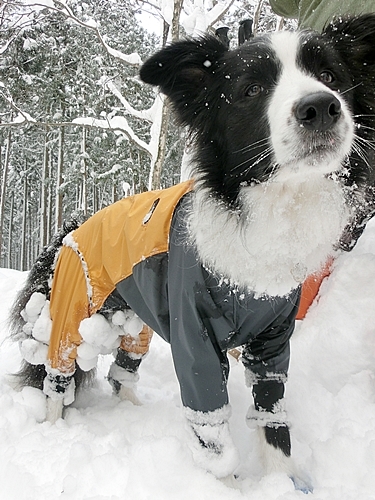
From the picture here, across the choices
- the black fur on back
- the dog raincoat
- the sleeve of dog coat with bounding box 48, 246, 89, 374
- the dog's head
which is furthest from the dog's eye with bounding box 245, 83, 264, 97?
the black fur on back

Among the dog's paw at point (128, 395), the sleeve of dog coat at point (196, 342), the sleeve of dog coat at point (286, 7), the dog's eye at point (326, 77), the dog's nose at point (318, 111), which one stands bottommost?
the dog's paw at point (128, 395)

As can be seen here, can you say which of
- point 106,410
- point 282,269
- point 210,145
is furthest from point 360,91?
point 106,410

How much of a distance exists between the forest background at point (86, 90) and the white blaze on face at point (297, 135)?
4.73 metres

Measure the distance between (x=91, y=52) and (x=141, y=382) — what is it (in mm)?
16622

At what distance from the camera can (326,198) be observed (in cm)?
198

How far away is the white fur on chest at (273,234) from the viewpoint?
1.97m

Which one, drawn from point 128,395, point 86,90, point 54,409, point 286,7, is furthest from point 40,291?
point 86,90

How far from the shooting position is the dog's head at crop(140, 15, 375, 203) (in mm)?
1724

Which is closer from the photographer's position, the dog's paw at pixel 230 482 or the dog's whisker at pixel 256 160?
the dog's whisker at pixel 256 160

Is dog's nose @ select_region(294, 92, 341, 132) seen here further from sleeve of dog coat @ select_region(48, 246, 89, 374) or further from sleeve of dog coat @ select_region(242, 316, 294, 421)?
sleeve of dog coat @ select_region(48, 246, 89, 374)

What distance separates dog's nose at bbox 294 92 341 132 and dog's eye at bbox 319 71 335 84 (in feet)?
1.39

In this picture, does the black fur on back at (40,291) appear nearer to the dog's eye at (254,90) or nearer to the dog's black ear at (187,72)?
the dog's black ear at (187,72)

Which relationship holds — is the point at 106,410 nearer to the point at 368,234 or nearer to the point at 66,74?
the point at 368,234

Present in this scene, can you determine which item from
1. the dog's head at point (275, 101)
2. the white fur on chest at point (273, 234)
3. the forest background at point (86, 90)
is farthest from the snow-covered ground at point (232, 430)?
the forest background at point (86, 90)
